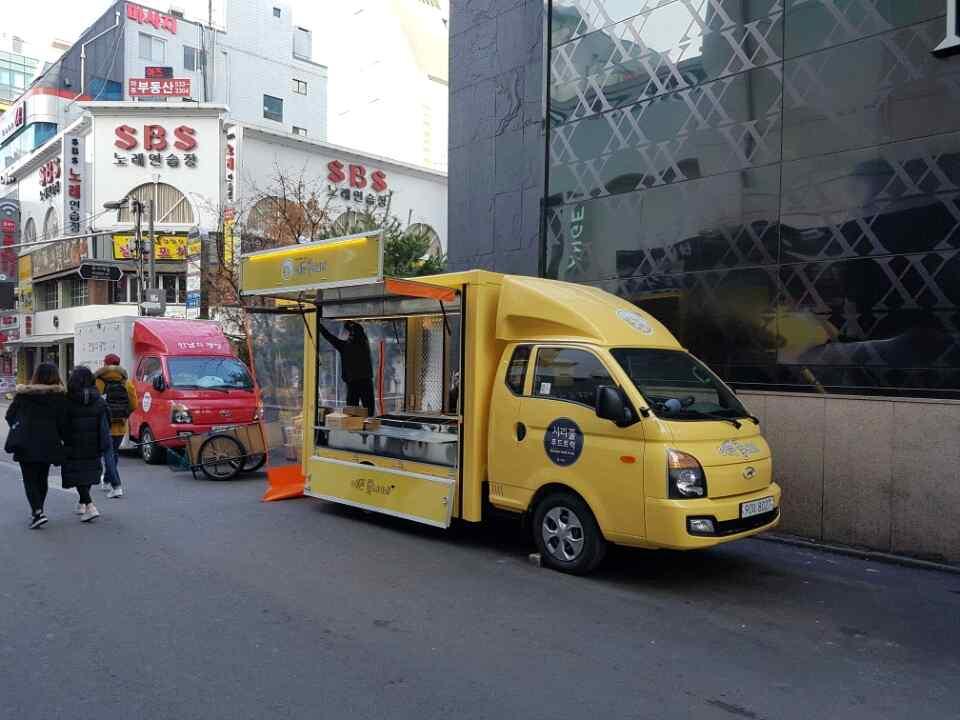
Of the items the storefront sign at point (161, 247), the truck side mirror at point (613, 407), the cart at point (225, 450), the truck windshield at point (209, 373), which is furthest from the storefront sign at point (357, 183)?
the truck side mirror at point (613, 407)

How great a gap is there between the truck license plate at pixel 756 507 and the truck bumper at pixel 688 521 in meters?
0.05

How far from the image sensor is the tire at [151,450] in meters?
12.8

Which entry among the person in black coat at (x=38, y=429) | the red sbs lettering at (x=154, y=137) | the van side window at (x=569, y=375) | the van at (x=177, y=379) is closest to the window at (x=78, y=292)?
the red sbs lettering at (x=154, y=137)

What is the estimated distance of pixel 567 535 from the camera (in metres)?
6.39

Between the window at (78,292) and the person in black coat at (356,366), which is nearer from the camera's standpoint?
the person in black coat at (356,366)

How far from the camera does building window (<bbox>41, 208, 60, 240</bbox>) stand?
3119 centimetres

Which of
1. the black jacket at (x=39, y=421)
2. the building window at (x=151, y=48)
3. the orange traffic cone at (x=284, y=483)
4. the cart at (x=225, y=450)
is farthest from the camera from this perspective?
the building window at (x=151, y=48)

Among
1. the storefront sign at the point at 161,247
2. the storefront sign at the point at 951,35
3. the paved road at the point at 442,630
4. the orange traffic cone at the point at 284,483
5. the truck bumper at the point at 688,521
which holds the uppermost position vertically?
the storefront sign at the point at 161,247

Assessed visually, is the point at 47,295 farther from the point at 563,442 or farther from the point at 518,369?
the point at 563,442

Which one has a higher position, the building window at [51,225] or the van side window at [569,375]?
the building window at [51,225]

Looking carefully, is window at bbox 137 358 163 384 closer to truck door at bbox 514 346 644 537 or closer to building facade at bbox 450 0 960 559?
building facade at bbox 450 0 960 559

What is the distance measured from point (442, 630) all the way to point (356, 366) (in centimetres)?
462

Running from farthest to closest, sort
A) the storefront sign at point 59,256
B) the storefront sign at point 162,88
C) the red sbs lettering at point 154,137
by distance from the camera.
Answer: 1. the storefront sign at point 162,88
2. the storefront sign at point 59,256
3. the red sbs lettering at point 154,137

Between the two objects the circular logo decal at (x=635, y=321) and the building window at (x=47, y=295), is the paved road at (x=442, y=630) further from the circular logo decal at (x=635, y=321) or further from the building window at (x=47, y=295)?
the building window at (x=47, y=295)
